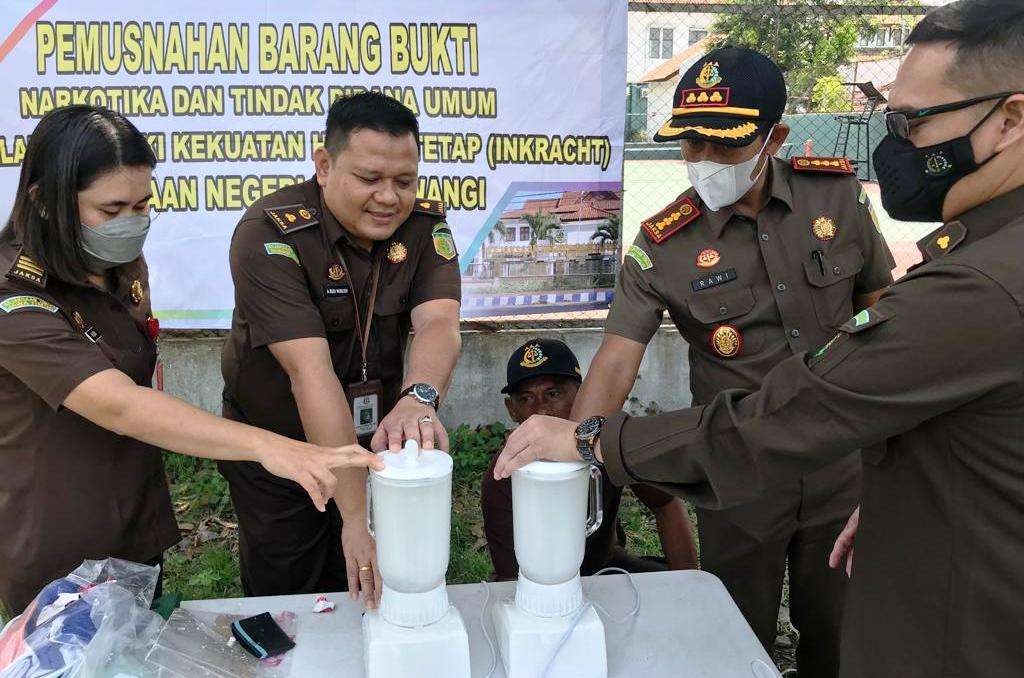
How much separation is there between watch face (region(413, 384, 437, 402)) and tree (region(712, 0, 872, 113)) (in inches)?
100

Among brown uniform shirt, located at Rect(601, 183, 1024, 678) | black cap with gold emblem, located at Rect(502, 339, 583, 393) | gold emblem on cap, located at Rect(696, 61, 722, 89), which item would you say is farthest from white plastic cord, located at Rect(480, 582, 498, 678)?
gold emblem on cap, located at Rect(696, 61, 722, 89)

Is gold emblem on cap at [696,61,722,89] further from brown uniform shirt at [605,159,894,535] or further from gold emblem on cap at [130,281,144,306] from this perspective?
gold emblem on cap at [130,281,144,306]

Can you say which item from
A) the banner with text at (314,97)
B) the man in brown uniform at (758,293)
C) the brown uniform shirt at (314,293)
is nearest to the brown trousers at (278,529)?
the brown uniform shirt at (314,293)

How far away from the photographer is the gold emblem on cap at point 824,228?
2004 millimetres

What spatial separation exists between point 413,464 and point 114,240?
86 centimetres

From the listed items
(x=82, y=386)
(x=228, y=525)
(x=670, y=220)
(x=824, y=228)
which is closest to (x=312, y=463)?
(x=82, y=386)

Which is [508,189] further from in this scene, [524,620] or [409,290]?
[524,620]

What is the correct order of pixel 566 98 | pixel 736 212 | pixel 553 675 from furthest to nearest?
pixel 566 98 < pixel 736 212 < pixel 553 675

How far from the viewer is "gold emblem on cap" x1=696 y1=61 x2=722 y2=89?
188 centimetres

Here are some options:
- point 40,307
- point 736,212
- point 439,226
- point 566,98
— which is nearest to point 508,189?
point 566,98

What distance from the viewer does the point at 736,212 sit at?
202 cm

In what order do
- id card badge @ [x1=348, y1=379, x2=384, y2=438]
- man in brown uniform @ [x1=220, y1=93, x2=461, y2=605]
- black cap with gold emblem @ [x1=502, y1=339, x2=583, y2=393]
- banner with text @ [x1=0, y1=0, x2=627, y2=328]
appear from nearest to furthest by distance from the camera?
1. man in brown uniform @ [x1=220, y1=93, x2=461, y2=605]
2. id card badge @ [x1=348, y1=379, x2=384, y2=438]
3. black cap with gold emblem @ [x1=502, y1=339, x2=583, y2=393]
4. banner with text @ [x1=0, y1=0, x2=627, y2=328]

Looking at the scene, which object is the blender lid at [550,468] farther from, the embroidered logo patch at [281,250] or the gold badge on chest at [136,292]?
the gold badge on chest at [136,292]

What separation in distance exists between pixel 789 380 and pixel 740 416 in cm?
10
